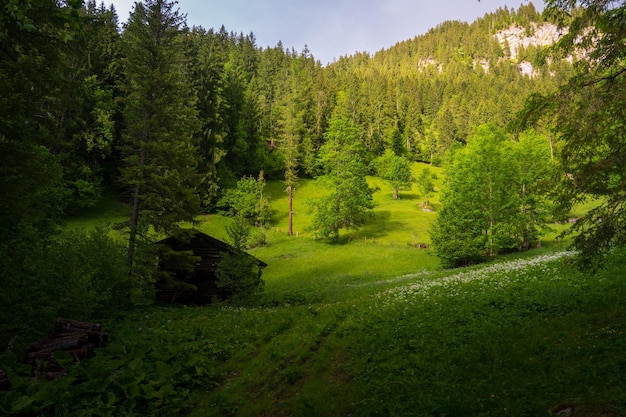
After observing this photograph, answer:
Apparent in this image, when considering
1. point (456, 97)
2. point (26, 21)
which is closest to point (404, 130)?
point (456, 97)

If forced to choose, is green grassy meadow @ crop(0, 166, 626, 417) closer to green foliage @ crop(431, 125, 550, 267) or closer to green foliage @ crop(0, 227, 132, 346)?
green foliage @ crop(0, 227, 132, 346)

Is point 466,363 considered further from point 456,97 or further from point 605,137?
point 456,97

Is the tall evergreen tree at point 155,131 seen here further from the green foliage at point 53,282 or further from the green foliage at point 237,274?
the green foliage at point 237,274

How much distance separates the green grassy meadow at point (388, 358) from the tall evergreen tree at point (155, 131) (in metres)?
6.18

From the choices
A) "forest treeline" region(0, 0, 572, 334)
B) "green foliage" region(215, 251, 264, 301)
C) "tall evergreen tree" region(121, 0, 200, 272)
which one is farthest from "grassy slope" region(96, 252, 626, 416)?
"tall evergreen tree" region(121, 0, 200, 272)

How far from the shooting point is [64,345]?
11.1 m

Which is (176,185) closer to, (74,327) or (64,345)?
(74,327)

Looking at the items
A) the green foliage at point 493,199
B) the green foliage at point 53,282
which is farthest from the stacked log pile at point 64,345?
the green foliage at point 493,199

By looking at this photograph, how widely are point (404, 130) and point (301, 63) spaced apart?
135ft

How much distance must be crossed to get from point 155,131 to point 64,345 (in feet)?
48.7

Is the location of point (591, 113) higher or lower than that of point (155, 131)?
lower

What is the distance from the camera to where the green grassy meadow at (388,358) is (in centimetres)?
791

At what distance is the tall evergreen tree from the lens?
2219 cm

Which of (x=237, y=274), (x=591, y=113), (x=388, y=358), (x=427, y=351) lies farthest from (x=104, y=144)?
(x=591, y=113)
